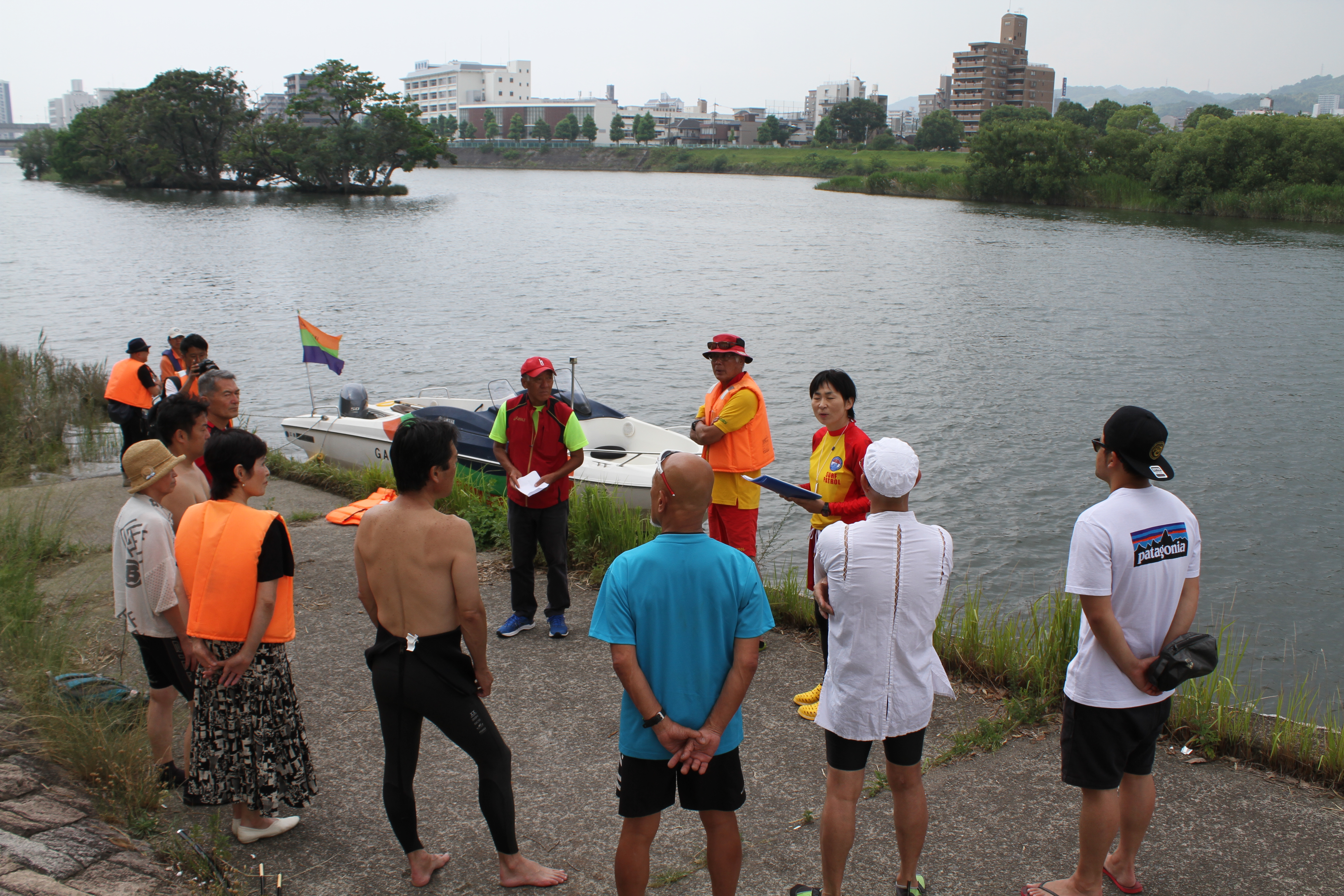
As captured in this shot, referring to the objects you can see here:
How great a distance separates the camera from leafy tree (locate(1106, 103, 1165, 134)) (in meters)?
97.2

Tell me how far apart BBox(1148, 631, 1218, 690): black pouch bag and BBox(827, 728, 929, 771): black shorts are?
82 cm

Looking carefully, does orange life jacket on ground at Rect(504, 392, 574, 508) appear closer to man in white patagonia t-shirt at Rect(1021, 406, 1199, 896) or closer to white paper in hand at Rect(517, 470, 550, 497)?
white paper in hand at Rect(517, 470, 550, 497)

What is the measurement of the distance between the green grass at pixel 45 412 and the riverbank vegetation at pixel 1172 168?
62846mm

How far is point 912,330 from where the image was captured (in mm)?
29109

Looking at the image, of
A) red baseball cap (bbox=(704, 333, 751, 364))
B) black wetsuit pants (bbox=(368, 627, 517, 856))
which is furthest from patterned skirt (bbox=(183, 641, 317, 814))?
red baseball cap (bbox=(704, 333, 751, 364))

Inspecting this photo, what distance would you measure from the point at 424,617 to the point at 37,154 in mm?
134814

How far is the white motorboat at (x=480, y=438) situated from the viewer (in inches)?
432

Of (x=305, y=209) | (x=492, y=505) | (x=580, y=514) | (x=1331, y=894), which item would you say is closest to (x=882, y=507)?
(x=1331, y=894)

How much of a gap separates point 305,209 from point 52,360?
198 ft

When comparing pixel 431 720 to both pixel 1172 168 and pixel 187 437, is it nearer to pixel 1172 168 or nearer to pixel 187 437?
pixel 187 437

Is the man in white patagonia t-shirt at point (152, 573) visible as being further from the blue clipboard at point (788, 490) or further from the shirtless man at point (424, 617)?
the blue clipboard at point (788, 490)

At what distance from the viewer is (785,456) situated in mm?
16703

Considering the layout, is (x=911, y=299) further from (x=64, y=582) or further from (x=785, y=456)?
(x=64, y=582)

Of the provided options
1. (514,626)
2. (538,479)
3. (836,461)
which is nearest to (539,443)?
(538,479)
